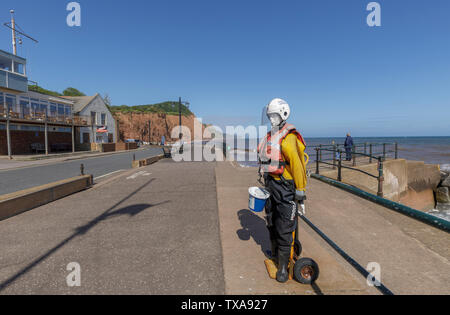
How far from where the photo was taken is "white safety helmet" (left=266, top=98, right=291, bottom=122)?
100 inches

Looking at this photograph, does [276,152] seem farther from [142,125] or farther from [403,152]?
[142,125]

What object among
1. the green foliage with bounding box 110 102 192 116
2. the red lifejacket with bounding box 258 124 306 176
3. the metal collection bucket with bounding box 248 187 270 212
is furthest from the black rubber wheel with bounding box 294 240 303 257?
the green foliage with bounding box 110 102 192 116

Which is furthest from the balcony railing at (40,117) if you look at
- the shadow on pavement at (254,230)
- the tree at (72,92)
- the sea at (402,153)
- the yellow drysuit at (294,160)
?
the tree at (72,92)

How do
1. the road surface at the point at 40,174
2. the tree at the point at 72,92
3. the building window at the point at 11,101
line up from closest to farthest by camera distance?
the road surface at the point at 40,174 < the building window at the point at 11,101 < the tree at the point at 72,92

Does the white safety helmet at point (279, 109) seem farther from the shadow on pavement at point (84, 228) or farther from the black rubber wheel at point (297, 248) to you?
the shadow on pavement at point (84, 228)

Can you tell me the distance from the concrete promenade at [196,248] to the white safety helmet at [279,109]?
5.90ft

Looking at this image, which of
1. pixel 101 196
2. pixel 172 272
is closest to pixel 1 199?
pixel 101 196

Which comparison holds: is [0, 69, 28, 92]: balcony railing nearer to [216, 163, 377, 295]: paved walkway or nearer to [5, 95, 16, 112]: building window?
[5, 95, 16, 112]: building window

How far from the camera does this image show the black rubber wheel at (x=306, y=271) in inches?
91.2

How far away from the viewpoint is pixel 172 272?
2.59 metres

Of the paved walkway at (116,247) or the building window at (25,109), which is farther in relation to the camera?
the building window at (25,109)

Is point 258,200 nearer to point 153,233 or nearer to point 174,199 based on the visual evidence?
point 153,233

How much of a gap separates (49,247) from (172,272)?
6.77 feet

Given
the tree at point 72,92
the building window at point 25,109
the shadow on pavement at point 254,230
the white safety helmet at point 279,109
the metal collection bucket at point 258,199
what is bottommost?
the shadow on pavement at point 254,230
